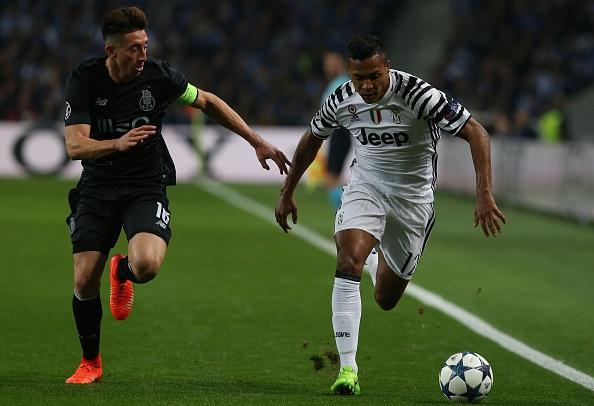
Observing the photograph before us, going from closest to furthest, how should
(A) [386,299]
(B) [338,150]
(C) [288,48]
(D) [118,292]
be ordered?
(D) [118,292]
(A) [386,299]
(B) [338,150]
(C) [288,48]

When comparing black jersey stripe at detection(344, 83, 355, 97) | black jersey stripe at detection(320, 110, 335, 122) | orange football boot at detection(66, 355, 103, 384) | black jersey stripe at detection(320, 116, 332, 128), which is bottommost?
orange football boot at detection(66, 355, 103, 384)

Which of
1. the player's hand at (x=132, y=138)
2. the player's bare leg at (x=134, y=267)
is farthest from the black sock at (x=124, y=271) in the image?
the player's hand at (x=132, y=138)

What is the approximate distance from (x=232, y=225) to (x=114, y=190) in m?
10.5

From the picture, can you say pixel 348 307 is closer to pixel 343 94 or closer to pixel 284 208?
pixel 284 208

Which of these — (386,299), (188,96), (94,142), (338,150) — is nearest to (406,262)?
(386,299)

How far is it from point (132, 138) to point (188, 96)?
925mm

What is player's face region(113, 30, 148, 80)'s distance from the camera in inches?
269

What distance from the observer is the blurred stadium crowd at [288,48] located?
29.6m

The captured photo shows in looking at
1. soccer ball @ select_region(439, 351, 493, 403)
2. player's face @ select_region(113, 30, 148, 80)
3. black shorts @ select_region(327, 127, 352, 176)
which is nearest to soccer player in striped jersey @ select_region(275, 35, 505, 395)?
soccer ball @ select_region(439, 351, 493, 403)

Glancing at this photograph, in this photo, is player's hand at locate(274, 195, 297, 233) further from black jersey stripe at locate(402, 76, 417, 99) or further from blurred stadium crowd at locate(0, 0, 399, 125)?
blurred stadium crowd at locate(0, 0, 399, 125)

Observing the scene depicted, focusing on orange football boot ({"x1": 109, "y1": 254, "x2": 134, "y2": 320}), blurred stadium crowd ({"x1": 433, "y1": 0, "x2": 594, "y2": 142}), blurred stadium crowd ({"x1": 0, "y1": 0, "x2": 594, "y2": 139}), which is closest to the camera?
orange football boot ({"x1": 109, "y1": 254, "x2": 134, "y2": 320})

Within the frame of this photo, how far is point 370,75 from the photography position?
6.91 m

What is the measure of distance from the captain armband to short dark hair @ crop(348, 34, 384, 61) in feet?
3.41

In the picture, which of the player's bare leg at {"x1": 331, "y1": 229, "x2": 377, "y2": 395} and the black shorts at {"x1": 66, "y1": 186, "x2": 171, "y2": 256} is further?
the black shorts at {"x1": 66, "y1": 186, "x2": 171, "y2": 256}
